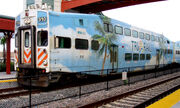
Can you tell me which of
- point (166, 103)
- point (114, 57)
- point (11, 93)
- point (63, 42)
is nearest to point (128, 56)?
point (114, 57)

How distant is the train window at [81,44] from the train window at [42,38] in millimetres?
1853

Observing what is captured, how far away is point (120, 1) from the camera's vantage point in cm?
3030

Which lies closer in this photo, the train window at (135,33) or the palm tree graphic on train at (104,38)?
the palm tree graphic on train at (104,38)

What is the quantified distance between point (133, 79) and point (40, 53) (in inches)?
271

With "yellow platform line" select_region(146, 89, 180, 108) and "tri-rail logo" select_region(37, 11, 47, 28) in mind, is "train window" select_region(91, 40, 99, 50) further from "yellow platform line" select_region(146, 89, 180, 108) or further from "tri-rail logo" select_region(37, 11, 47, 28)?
"yellow platform line" select_region(146, 89, 180, 108)

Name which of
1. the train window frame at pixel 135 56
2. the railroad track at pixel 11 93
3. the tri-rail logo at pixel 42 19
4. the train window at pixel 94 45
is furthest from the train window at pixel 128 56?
the railroad track at pixel 11 93

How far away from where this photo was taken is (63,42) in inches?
420

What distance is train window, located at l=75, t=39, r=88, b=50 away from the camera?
1140 centimetres

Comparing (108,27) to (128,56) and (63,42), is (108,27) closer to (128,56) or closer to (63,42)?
(128,56)

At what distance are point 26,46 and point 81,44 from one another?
3.20 metres

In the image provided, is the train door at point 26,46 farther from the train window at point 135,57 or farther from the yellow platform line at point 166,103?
the train window at point 135,57

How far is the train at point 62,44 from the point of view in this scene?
10.2 meters

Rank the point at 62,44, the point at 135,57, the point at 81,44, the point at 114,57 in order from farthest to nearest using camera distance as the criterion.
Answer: the point at 135,57 → the point at 114,57 → the point at 81,44 → the point at 62,44

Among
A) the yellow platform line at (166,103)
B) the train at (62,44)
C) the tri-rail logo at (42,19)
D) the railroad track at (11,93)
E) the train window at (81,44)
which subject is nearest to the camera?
the yellow platform line at (166,103)
